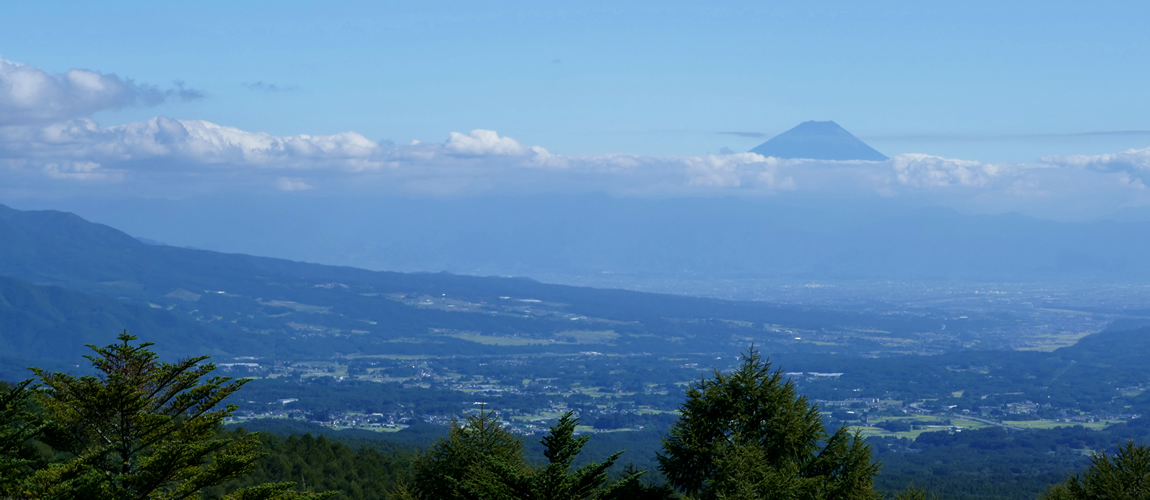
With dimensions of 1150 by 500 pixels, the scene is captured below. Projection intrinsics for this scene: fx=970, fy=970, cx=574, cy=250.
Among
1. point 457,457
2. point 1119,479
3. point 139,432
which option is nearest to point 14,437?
point 139,432

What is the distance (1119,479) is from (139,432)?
16.7 m

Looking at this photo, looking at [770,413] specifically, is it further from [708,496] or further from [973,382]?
[973,382]

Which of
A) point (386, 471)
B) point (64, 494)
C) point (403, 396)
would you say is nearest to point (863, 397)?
point (403, 396)

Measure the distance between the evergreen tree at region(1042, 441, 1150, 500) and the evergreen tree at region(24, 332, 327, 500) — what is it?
46.4 feet

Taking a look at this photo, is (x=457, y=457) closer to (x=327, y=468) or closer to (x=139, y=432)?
(x=139, y=432)

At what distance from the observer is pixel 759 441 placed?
16.5 metres

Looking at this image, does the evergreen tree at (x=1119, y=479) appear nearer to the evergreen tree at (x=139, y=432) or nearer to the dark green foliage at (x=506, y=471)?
the dark green foliage at (x=506, y=471)

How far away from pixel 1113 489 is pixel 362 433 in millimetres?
111551

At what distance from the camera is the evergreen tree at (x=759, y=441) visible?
1609cm

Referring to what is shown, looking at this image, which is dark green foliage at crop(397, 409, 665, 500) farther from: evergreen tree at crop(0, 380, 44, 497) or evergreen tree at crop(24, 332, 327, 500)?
evergreen tree at crop(0, 380, 44, 497)

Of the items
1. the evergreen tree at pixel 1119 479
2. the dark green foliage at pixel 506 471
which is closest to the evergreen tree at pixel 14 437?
the dark green foliage at pixel 506 471

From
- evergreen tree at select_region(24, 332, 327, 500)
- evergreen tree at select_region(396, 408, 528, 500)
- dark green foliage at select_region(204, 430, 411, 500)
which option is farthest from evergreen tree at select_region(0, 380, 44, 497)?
dark green foliage at select_region(204, 430, 411, 500)

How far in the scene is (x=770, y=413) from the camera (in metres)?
16.6

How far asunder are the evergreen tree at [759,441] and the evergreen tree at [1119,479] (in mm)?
4530
